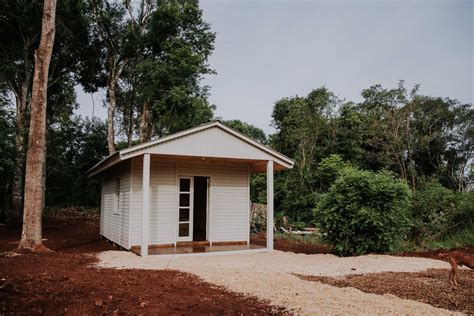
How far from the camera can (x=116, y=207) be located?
11.5 metres

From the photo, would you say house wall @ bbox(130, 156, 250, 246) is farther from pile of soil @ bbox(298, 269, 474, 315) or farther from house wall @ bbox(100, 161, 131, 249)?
pile of soil @ bbox(298, 269, 474, 315)

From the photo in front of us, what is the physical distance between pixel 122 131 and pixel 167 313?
30.2 meters

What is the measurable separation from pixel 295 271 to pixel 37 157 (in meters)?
6.72

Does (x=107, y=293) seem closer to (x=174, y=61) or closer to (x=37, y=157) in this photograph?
(x=37, y=157)

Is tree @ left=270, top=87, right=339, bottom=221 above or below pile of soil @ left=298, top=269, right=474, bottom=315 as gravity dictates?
above

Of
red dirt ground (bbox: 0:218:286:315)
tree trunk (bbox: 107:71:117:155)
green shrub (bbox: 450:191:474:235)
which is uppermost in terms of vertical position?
tree trunk (bbox: 107:71:117:155)

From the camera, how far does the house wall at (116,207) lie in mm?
10047

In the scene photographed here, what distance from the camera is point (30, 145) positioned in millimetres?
9047

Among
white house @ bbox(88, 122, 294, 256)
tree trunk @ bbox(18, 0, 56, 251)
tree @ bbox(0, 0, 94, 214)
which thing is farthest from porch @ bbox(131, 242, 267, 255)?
tree @ bbox(0, 0, 94, 214)

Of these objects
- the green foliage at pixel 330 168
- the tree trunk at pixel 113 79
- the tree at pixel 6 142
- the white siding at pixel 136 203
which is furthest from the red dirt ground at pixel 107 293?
the tree trunk at pixel 113 79

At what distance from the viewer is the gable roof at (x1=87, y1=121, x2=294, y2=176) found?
8.79 m

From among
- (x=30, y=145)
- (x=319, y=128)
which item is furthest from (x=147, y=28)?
(x=30, y=145)

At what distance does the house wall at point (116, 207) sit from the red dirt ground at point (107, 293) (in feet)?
10.4

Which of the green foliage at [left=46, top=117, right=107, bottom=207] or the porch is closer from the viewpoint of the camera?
the porch
